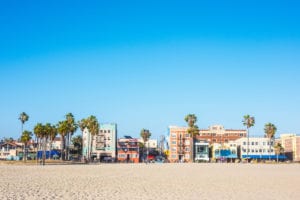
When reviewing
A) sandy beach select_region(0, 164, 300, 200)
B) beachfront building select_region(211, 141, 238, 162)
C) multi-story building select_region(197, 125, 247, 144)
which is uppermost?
multi-story building select_region(197, 125, 247, 144)

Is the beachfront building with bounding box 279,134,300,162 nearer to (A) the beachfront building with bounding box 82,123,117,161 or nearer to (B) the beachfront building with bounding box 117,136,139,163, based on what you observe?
(B) the beachfront building with bounding box 117,136,139,163

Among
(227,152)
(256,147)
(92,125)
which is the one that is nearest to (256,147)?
(256,147)

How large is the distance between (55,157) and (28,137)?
12.6 metres

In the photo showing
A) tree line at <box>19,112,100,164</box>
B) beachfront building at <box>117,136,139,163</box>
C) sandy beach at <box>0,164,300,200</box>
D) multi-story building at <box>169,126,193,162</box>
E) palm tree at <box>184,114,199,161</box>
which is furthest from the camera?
multi-story building at <box>169,126,193,162</box>

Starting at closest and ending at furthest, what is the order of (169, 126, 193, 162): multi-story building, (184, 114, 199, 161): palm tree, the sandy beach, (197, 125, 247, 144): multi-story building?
the sandy beach → (184, 114, 199, 161): palm tree → (169, 126, 193, 162): multi-story building → (197, 125, 247, 144): multi-story building

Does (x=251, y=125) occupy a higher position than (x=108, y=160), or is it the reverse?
(x=251, y=125)

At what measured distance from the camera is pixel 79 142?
14650cm

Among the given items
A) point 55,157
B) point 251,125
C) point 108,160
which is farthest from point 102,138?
point 251,125

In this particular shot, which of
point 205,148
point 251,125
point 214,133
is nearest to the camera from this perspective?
point 251,125

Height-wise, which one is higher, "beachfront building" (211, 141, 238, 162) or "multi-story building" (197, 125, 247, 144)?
"multi-story building" (197, 125, 247, 144)

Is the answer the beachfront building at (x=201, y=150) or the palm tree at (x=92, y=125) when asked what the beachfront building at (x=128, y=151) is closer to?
the beachfront building at (x=201, y=150)

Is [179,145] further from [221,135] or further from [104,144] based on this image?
[221,135]

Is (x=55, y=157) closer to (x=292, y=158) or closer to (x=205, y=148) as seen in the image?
(x=205, y=148)

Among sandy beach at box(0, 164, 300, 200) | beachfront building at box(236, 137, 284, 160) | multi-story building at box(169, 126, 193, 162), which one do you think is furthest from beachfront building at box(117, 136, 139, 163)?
sandy beach at box(0, 164, 300, 200)
